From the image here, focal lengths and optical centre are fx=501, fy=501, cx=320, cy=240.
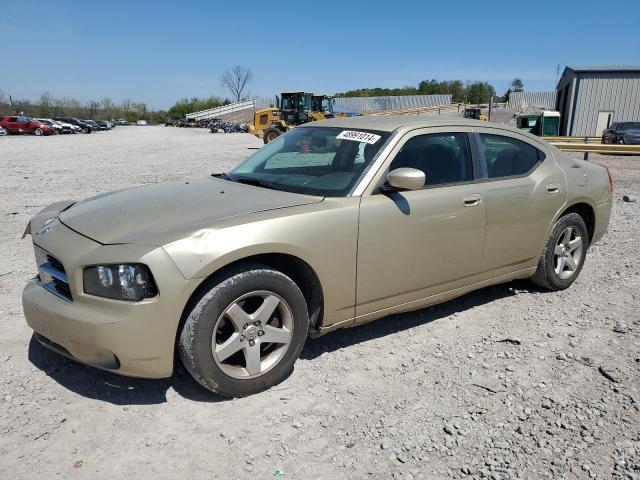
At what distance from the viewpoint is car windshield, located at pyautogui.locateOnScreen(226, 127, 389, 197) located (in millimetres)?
3443

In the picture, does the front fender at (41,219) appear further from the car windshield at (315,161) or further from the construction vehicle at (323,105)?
the construction vehicle at (323,105)

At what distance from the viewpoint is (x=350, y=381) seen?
319 centimetres

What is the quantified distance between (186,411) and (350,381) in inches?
40.0

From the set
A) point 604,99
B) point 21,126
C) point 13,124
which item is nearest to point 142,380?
point 604,99

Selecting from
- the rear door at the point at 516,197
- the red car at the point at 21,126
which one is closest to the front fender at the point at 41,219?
the rear door at the point at 516,197

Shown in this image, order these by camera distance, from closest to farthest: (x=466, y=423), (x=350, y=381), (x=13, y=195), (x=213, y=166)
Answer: (x=466, y=423) → (x=350, y=381) → (x=13, y=195) → (x=213, y=166)

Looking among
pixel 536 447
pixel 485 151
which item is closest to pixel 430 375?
pixel 536 447

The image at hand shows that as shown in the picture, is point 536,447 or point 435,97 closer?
point 536,447

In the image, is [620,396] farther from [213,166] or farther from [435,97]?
[435,97]

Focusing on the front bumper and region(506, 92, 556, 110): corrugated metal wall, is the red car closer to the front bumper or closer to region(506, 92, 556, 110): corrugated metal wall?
the front bumper

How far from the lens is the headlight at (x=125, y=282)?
2.56 m

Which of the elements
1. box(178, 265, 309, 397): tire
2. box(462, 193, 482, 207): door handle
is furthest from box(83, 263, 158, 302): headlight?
box(462, 193, 482, 207): door handle

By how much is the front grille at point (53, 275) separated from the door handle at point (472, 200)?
269 cm

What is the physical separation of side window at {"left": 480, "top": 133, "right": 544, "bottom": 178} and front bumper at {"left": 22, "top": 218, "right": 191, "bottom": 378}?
2.70 meters
